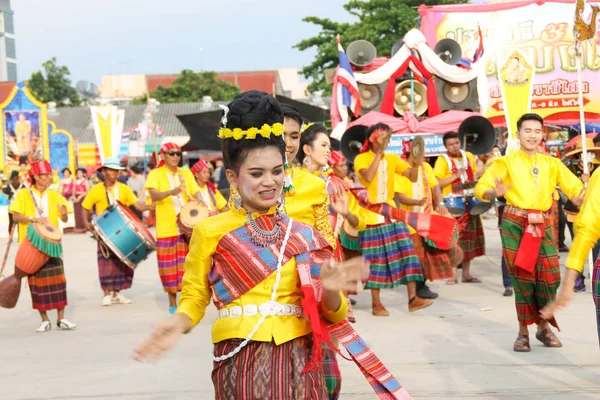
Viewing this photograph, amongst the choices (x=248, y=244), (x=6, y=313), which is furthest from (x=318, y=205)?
(x=6, y=313)

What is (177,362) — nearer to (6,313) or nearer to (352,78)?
(6,313)

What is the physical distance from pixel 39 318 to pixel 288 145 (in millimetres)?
6270

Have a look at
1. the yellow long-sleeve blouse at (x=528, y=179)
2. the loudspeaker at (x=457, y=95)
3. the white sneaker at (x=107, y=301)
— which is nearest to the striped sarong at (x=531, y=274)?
the yellow long-sleeve blouse at (x=528, y=179)

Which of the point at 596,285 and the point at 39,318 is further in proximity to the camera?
the point at 39,318

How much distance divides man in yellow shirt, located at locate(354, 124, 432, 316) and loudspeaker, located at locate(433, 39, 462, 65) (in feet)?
35.6

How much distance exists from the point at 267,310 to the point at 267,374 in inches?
9.3

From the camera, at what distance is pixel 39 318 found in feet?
34.0

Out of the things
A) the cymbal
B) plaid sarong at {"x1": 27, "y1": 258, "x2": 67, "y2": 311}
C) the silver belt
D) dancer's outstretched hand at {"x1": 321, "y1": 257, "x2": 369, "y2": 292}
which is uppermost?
dancer's outstretched hand at {"x1": 321, "y1": 257, "x2": 369, "y2": 292}

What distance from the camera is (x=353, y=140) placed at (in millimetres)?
10125

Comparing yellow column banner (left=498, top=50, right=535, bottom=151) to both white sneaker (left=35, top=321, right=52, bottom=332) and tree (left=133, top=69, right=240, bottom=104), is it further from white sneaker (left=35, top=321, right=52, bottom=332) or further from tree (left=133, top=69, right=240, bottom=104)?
tree (left=133, top=69, right=240, bottom=104)

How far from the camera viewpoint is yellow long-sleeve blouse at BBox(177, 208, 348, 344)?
339 cm

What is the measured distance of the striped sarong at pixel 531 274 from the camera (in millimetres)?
7039

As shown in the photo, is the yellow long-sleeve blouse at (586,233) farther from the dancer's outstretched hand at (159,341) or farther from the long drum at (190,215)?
the long drum at (190,215)

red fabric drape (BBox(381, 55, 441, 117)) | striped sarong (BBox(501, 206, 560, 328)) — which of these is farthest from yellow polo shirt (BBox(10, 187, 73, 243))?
red fabric drape (BBox(381, 55, 441, 117))
